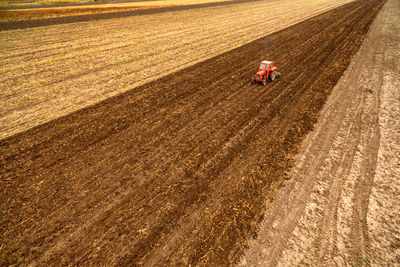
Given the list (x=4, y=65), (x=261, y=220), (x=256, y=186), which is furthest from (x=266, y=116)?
(x=4, y=65)

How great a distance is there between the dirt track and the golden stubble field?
1701mm

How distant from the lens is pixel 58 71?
14.7 meters

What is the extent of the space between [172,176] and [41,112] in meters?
8.51

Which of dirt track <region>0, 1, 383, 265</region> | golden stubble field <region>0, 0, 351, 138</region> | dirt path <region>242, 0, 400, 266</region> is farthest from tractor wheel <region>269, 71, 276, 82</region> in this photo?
golden stubble field <region>0, 0, 351, 138</region>

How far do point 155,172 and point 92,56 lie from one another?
15487mm

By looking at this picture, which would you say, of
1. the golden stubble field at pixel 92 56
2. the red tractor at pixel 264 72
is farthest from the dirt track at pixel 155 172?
the golden stubble field at pixel 92 56

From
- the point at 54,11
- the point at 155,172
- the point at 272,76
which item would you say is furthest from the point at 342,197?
the point at 54,11

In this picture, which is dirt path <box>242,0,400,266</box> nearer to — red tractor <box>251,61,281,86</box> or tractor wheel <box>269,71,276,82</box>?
tractor wheel <box>269,71,276,82</box>

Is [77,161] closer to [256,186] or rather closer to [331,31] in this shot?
[256,186]

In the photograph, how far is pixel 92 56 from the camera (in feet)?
57.2

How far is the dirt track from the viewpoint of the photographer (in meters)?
5.04

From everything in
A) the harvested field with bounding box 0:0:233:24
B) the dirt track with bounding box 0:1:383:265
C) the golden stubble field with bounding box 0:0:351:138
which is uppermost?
the harvested field with bounding box 0:0:233:24

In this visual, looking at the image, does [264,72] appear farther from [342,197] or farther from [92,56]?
[92,56]

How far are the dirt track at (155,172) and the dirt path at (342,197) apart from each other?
1.76ft
